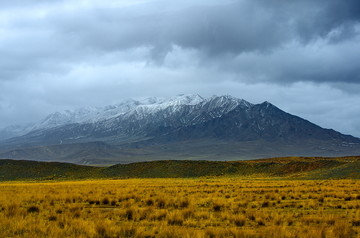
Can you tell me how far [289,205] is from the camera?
66.6 ft

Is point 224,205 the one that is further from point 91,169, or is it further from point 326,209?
point 91,169

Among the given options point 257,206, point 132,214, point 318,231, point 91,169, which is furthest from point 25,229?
point 91,169

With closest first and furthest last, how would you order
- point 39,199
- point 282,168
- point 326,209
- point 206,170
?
point 326,209 → point 39,199 → point 282,168 → point 206,170

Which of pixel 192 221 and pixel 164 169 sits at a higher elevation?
pixel 192 221

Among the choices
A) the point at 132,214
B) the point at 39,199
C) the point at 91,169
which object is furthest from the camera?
the point at 91,169

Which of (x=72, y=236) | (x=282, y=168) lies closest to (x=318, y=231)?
(x=72, y=236)

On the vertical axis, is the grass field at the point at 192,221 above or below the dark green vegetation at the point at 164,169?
above

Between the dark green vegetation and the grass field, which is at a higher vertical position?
the grass field

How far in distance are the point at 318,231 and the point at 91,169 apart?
A: 9092 cm

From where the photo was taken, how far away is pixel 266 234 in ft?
37.0

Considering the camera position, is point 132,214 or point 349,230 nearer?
point 349,230

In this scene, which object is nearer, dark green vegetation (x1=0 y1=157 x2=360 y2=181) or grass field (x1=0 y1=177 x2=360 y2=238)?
grass field (x1=0 y1=177 x2=360 y2=238)

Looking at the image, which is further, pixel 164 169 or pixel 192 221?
pixel 164 169

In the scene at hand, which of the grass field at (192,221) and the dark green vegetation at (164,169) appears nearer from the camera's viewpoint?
the grass field at (192,221)
